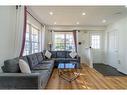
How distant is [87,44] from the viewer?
951 centimetres

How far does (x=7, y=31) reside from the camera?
12.5 ft

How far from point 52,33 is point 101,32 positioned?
3179 millimetres

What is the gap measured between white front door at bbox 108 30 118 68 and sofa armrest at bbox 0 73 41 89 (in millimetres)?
5588

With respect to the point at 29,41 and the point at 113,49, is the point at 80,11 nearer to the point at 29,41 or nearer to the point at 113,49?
the point at 29,41

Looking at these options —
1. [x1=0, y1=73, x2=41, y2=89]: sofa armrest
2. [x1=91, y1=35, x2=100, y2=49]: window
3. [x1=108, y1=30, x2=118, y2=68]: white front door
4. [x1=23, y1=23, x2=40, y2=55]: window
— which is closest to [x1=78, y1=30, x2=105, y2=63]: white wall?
[x1=91, y1=35, x2=100, y2=49]: window

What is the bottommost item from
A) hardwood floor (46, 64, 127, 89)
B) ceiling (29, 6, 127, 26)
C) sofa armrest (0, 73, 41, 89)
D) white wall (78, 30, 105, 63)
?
hardwood floor (46, 64, 127, 89)

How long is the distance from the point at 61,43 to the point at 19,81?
6927 mm

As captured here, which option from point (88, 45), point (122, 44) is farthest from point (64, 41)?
point (122, 44)

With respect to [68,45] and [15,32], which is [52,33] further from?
[15,32]

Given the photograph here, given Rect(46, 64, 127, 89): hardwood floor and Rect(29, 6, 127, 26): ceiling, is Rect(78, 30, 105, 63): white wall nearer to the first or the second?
Rect(29, 6, 127, 26): ceiling

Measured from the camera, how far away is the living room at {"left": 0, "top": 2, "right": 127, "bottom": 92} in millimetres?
3572

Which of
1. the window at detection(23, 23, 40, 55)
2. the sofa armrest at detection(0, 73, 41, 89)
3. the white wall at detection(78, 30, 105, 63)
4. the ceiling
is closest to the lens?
the sofa armrest at detection(0, 73, 41, 89)

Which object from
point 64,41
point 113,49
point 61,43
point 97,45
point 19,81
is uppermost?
point 64,41
